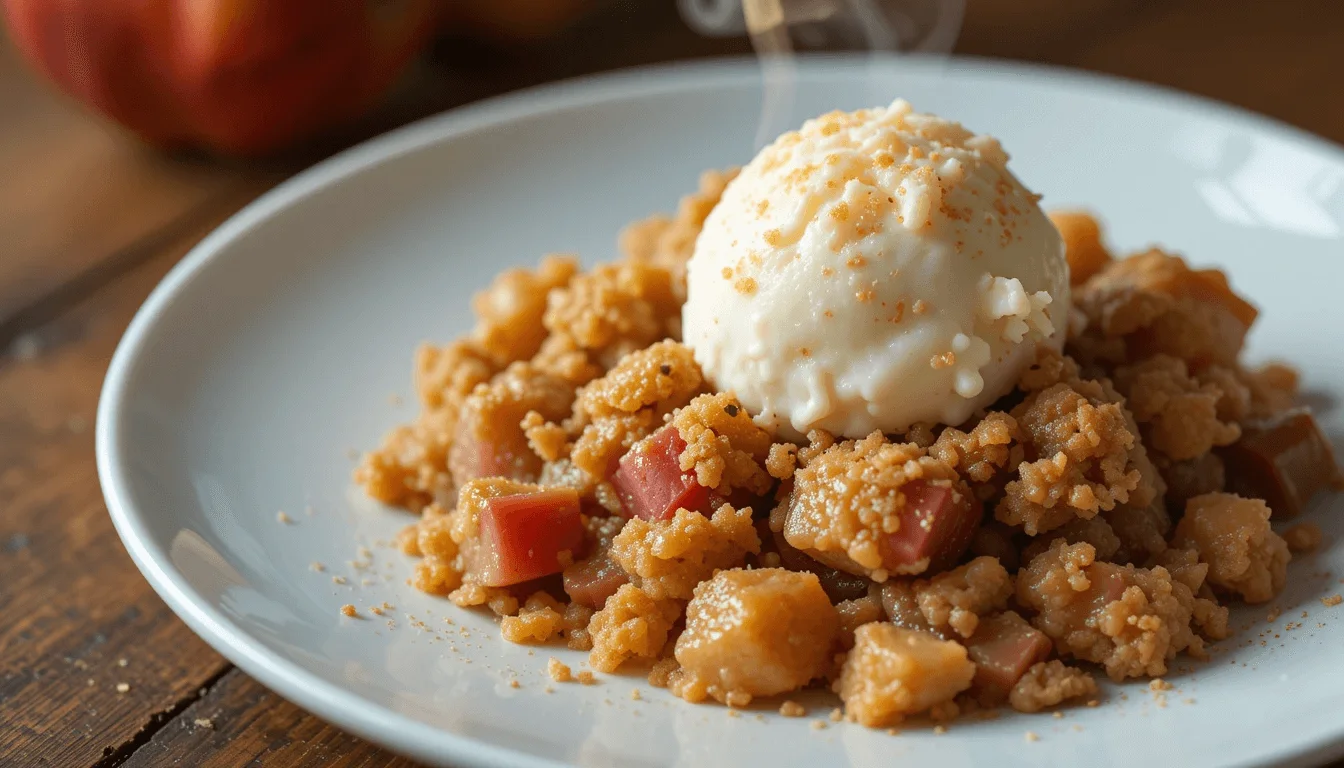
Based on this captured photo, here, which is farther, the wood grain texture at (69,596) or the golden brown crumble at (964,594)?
the wood grain texture at (69,596)

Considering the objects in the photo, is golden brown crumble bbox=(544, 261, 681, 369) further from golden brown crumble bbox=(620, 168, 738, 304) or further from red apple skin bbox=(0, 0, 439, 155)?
red apple skin bbox=(0, 0, 439, 155)

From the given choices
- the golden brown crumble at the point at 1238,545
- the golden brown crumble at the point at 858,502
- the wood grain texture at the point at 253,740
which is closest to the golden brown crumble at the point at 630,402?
the golden brown crumble at the point at 858,502

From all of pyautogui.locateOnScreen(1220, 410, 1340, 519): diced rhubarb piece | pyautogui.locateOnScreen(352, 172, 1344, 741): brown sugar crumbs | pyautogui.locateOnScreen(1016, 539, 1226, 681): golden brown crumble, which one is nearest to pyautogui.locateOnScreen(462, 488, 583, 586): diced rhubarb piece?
pyautogui.locateOnScreen(352, 172, 1344, 741): brown sugar crumbs

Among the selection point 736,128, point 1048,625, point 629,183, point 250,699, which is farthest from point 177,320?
point 1048,625

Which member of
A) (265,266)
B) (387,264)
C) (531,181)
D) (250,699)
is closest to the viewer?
(250,699)

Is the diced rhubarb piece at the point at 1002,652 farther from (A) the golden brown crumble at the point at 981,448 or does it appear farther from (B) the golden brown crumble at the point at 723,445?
(B) the golden brown crumble at the point at 723,445

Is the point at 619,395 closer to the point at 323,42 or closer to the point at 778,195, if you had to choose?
the point at 778,195
